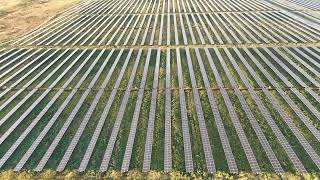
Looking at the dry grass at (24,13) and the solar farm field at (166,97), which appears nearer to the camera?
the solar farm field at (166,97)

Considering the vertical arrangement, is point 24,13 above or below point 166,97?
above

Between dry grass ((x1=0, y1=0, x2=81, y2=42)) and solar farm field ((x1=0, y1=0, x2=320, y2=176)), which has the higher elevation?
dry grass ((x1=0, y1=0, x2=81, y2=42))

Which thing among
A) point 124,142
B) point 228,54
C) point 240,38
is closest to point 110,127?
point 124,142

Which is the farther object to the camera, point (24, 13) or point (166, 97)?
point (24, 13)

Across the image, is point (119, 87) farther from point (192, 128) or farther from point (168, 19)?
point (168, 19)

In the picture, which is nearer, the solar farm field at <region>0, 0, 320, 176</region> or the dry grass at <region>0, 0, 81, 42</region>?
the solar farm field at <region>0, 0, 320, 176</region>
